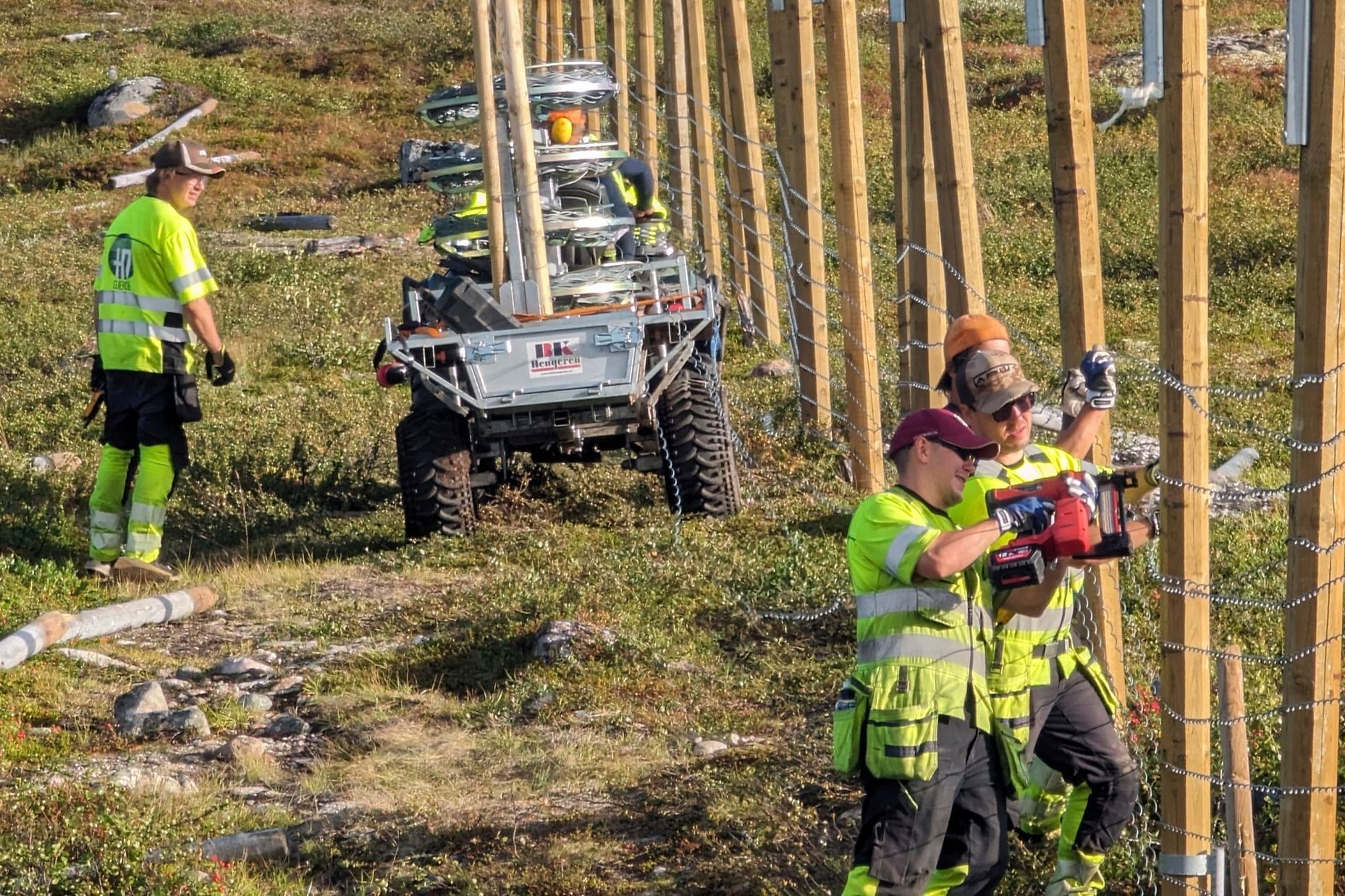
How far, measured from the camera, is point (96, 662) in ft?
26.9

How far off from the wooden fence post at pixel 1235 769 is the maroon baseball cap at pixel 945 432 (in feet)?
3.29

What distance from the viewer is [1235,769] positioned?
5.00m

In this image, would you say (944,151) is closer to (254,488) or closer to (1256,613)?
(1256,613)

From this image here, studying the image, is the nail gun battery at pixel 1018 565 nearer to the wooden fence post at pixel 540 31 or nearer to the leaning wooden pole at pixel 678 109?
the leaning wooden pole at pixel 678 109

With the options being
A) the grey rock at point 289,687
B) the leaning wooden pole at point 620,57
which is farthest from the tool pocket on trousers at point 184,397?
the leaning wooden pole at point 620,57

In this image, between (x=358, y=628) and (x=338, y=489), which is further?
(x=338, y=489)

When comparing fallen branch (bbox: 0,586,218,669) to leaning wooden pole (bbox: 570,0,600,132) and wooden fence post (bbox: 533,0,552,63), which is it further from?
wooden fence post (bbox: 533,0,552,63)

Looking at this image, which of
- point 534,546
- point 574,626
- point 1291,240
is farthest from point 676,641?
point 1291,240

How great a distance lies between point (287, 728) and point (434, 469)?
281 centimetres

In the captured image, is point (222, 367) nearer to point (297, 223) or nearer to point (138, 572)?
point (138, 572)

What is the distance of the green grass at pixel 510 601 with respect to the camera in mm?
5953

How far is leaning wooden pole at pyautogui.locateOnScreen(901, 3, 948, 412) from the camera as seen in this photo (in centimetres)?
917

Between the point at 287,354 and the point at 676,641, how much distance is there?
8789 millimetres

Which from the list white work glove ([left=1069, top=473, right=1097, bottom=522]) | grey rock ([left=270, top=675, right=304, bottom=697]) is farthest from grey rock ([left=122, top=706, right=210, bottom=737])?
white work glove ([left=1069, top=473, right=1097, bottom=522])
